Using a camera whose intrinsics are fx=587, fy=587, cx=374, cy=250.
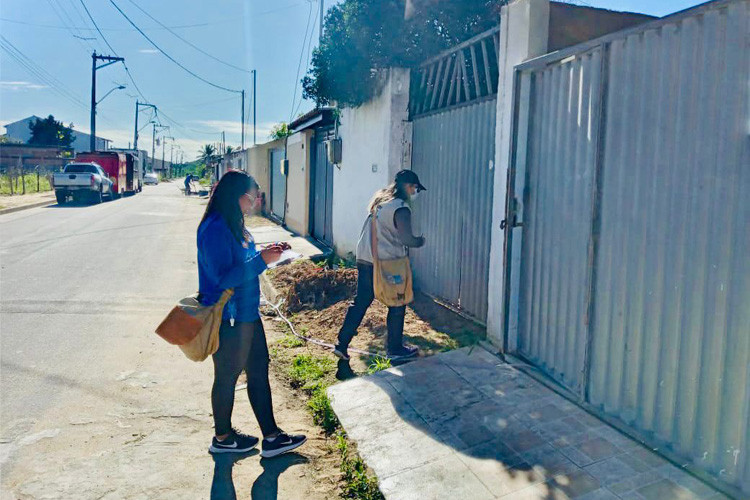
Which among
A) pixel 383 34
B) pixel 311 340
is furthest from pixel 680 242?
pixel 383 34

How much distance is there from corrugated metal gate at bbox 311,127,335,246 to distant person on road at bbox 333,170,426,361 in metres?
6.99

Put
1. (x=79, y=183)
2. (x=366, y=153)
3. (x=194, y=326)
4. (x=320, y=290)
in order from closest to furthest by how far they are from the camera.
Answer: (x=194, y=326) → (x=320, y=290) → (x=366, y=153) → (x=79, y=183)

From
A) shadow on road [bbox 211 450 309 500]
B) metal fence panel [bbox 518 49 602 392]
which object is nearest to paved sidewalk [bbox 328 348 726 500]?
metal fence panel [bbox 518 49 602 392]

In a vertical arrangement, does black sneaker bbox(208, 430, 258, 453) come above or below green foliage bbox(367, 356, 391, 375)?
below

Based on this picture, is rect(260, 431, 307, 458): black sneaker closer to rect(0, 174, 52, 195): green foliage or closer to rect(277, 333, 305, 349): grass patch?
rect(277, 333, 305, 349): grass patch

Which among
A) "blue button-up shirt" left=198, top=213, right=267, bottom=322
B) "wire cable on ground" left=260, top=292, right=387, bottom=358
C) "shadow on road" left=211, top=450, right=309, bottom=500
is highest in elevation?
"blue button-up shirt" left=198, top=213, right=267, bottom=322

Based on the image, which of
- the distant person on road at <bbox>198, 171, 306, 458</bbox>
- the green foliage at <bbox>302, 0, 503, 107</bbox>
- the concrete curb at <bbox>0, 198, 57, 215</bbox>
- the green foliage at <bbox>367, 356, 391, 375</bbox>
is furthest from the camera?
the concrete curb at <bbox>0, 198, 57, 215</bbox>

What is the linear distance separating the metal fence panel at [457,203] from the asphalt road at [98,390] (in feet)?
8.56

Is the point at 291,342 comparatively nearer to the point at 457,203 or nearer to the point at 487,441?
the point at 457,203

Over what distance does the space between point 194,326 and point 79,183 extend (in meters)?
25.6

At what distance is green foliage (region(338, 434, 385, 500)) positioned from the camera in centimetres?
335

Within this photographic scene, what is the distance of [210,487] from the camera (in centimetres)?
345

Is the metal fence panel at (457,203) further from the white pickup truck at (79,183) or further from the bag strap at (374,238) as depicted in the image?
the white pickup truck at (79,183)

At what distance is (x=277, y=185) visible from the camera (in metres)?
20.3
